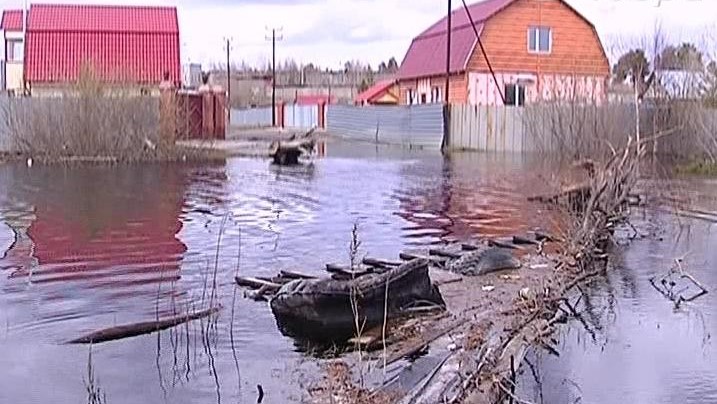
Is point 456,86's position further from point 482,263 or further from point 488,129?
point 482,263

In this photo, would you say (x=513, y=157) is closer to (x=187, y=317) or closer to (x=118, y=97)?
(x=118, y=97)

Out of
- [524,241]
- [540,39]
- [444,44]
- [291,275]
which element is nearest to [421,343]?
[291,275]

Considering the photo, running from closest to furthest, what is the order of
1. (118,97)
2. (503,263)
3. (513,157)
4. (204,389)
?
(204,389), (503,263), (118,97), (513,157)

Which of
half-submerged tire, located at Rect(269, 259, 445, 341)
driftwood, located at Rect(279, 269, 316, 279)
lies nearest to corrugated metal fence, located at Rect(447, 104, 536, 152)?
driftwood, located at Rect(279, 269, 316, 279)

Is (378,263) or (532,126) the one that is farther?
(532,126)

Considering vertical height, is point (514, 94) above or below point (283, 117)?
above

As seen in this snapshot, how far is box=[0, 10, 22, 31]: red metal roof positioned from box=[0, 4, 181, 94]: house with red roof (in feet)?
5.77

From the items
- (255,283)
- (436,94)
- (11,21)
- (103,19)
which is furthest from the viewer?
(436,94)

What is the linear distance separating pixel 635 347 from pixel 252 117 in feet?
229

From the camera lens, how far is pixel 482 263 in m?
13.7

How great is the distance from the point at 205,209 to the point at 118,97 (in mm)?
13722

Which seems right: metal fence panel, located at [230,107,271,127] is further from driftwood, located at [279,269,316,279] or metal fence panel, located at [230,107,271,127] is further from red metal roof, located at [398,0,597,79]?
driftwood, located at [279,269,316,279]

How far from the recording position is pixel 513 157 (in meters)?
37.1

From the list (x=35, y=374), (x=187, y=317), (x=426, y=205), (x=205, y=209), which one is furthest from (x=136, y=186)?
(x=35, y=374)
